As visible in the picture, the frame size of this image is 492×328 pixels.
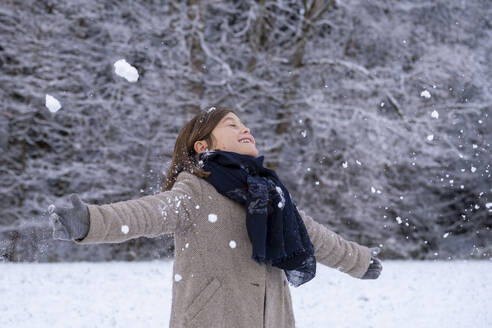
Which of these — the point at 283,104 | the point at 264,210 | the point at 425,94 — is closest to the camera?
the point at 264,210

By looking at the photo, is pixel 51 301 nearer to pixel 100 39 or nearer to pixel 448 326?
pixel 448 326

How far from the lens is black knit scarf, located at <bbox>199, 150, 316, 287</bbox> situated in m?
1.90

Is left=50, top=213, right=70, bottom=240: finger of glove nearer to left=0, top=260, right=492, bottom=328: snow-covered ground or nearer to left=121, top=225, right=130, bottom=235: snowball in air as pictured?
left=121, top=225, right=130, bottom=235: snowball in air

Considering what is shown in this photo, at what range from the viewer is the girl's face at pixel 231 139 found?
220 cm

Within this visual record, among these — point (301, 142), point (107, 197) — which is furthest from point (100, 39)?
point (301, 142)

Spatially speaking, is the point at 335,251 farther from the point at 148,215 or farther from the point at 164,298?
the point at 164,298

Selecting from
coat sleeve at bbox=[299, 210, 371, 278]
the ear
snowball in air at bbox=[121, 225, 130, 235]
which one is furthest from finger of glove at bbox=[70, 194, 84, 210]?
coat sleeve at bbox=[299, 210, 371, 278]

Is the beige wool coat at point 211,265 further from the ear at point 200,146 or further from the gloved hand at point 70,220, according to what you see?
the gloved hand at point 70,220

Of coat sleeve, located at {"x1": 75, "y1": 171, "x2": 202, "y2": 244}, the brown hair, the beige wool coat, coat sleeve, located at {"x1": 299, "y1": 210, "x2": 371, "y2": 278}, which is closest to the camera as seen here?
coat sleeve, located at {"x1": 75, "y1": 171, "x2": 202, "y2": 244}

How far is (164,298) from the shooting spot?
5.79 meters

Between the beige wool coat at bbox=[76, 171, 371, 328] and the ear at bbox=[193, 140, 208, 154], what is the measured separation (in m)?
0.21

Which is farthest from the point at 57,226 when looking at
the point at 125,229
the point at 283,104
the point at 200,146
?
the point at 283,104

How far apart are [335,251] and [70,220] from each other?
1.37 meters

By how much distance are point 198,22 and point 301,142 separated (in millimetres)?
3221
